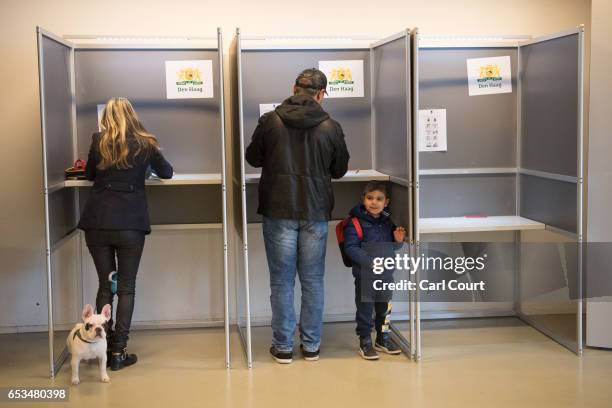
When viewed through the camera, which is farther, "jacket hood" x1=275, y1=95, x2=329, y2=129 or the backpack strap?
the backpack strap

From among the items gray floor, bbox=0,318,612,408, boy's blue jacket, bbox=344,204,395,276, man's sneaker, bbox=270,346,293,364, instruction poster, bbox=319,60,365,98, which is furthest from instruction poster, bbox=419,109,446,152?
A: man's sneaker, bbox=270,346,293,364

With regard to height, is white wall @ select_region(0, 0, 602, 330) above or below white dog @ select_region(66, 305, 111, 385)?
above

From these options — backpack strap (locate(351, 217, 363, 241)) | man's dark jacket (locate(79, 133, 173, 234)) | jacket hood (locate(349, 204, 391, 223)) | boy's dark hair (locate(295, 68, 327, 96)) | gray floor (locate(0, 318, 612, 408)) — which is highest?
boy's dark hair (locate(295, 68, 327, 96))

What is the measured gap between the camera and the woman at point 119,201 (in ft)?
14.4

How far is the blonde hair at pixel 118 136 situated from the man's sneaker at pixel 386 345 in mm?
1689

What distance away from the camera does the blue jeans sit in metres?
4.48

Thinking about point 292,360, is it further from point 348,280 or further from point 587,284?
point 587,284

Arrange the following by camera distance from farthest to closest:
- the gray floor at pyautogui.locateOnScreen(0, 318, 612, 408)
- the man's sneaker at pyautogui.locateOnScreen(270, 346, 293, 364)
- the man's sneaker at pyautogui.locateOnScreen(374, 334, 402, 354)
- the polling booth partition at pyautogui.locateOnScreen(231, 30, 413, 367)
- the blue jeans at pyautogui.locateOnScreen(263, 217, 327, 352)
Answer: the polling booth partition at pyautogui.locateOnScreen(231, 30, 413, 367), the man's sneaker at pyautogui.locateOnScreen(374, 334, 402, 354), the man's sneaker at pyautogui.locateOnScreen(270, 346, 293, 364), the blue jeans at pyautogui.locateOnScreen(263, 217, 327, 352), the gray floor at pyautogui.locateOnScreen(0, 318, 612, 408)

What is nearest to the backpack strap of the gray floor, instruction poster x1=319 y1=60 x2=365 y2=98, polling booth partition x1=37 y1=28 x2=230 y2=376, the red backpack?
the red backpack

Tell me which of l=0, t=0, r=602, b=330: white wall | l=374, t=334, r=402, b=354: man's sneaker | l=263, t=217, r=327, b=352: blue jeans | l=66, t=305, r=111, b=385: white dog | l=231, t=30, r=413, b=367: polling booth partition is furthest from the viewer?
l=0, t=0, r=602, b=330: white wall

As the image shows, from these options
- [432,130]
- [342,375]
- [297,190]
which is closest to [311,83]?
[297,190]

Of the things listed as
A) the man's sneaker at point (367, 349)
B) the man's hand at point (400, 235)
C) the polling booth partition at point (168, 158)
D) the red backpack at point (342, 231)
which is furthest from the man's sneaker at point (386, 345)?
the polling booth partition at point (168, 158)

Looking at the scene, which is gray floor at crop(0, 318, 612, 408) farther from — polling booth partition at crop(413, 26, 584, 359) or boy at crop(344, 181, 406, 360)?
polling booth partition at crop(413, 26, 584, 359)

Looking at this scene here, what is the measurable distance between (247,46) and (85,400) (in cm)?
230
